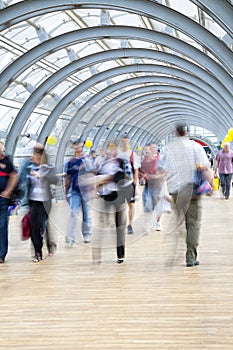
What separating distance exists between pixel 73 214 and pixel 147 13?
12.2ft

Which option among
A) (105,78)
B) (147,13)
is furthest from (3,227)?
(105,78)

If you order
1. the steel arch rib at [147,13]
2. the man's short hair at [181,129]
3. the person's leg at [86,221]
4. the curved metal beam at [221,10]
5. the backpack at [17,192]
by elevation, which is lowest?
the person's leg at [86,221]

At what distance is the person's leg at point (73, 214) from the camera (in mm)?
9516

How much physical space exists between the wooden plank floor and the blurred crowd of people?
1.05 ft

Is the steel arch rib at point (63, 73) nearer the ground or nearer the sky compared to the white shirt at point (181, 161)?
nearer the sky

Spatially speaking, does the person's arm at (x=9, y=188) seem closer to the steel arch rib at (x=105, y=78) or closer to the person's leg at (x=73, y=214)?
the person's leg at (x=73, y=214)

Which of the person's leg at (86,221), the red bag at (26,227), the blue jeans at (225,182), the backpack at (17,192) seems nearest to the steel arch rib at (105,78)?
the blue jeans at (225,182)

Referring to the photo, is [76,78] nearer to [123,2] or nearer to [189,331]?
[123,2]

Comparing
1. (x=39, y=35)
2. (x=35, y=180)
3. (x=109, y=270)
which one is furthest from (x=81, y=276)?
(x=39, y=35)

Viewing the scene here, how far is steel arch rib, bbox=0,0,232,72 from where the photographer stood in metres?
9.34

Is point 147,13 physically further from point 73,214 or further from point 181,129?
point 73,214

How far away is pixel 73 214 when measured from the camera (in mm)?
9656

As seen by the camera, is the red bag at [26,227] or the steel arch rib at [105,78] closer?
the red bag at [26,227]

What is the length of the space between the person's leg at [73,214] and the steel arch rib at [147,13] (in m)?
3.30
